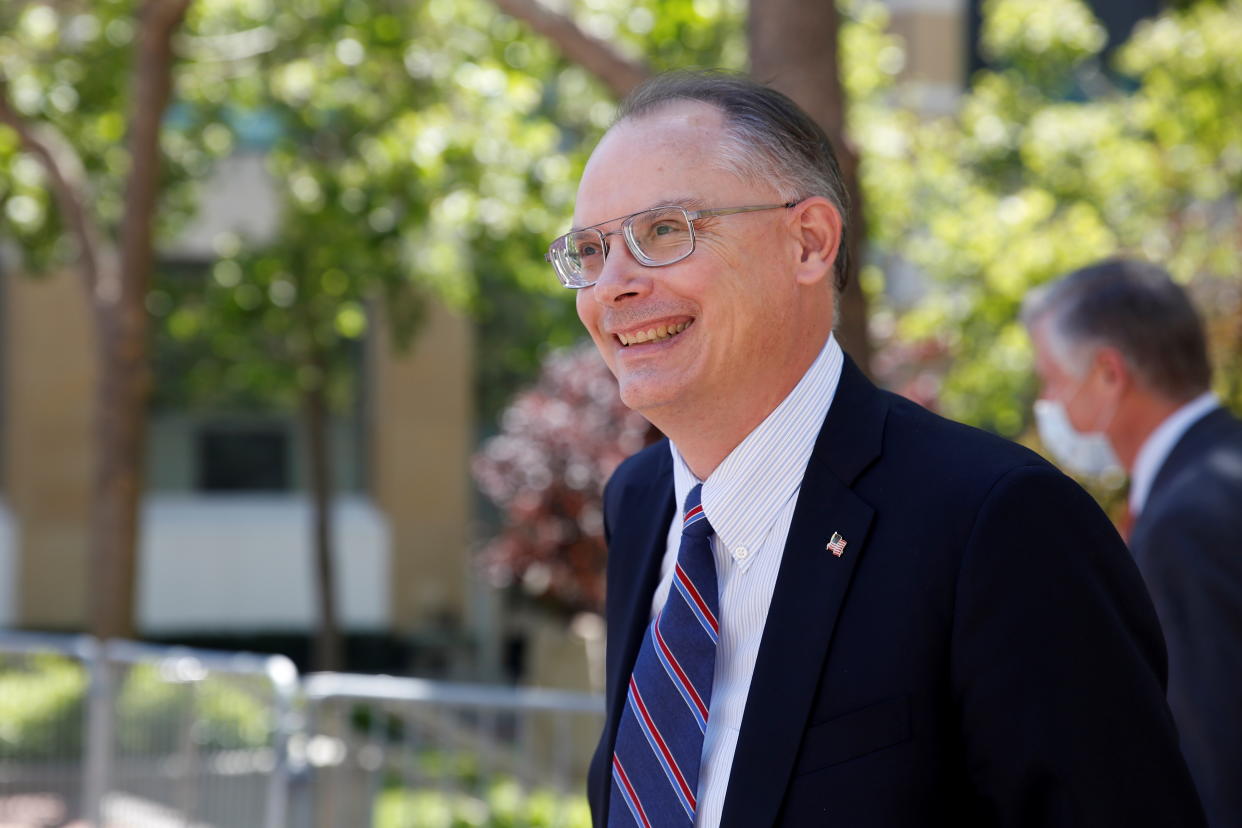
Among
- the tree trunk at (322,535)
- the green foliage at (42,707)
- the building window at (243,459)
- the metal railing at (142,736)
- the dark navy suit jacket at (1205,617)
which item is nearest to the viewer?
the dark navy suit jacket at (1205,617)

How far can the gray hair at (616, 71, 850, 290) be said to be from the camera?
1902 mm

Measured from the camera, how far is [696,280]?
6.15 feet

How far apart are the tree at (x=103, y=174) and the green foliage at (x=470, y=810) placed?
4.13 meters

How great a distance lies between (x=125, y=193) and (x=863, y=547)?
838cm

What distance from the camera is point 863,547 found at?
5.65ft

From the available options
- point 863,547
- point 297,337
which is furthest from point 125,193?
point 863,547

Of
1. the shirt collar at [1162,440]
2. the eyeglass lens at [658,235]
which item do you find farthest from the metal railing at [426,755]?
the eyeglass lens at [658,235]

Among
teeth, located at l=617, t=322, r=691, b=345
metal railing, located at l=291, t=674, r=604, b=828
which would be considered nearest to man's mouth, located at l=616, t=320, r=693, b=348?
teeth, located at l=617, t=322, r=691, b=345

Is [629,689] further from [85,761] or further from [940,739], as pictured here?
[85,761]

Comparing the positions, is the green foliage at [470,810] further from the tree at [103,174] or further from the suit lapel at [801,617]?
the suit lapel at [801,617]

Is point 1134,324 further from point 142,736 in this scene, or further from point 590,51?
point 142,736

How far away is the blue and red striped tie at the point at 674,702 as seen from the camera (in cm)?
182

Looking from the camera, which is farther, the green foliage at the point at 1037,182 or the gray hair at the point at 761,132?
the green foliage at the point at 1037,182

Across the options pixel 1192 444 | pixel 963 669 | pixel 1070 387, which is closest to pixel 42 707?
pixel 1070 387
